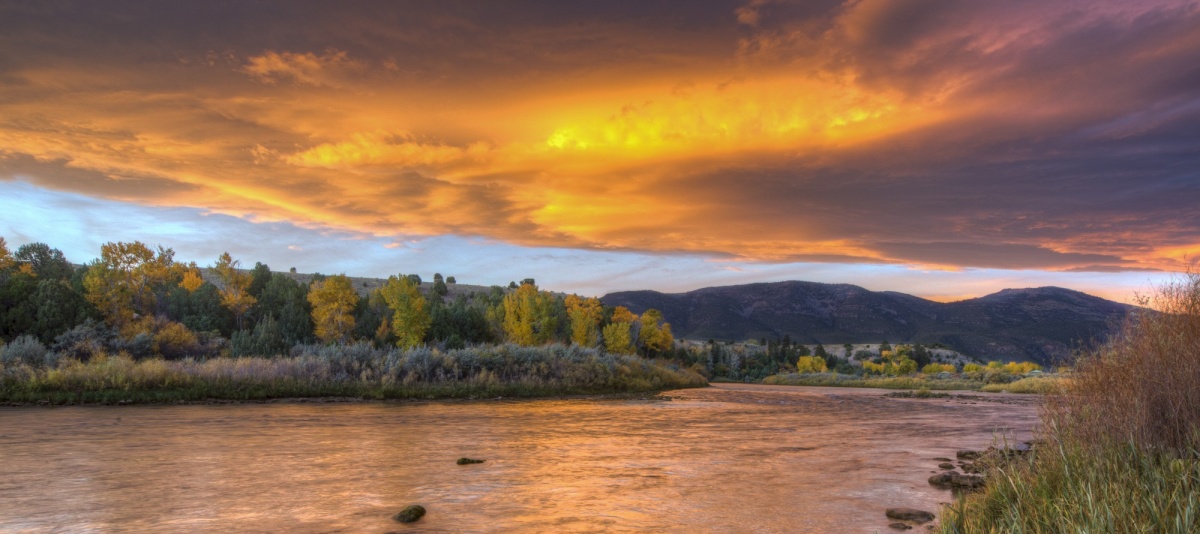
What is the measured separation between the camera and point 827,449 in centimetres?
1614

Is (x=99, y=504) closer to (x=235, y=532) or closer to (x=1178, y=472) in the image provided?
(x=235, y=532)

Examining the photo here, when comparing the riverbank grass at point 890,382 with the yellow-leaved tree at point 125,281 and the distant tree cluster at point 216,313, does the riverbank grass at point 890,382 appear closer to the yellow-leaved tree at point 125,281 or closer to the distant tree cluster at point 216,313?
the distant tree cluster at point 216,313

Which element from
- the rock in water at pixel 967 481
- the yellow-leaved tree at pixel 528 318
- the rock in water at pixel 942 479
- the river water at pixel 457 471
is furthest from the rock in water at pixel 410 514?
the yellow-leaved tree at pixel 528 318

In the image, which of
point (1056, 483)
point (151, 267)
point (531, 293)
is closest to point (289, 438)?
point (1056, 483)

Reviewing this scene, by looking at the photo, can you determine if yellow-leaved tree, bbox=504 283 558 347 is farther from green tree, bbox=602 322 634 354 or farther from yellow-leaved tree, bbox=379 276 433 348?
yellow-leaved tree, bbox=379 276 433 348

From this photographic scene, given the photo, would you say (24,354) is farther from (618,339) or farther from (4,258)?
(618,339)

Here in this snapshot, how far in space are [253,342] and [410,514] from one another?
45.9 meters

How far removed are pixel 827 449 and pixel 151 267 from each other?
54.9m

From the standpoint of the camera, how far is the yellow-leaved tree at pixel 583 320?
7138cm

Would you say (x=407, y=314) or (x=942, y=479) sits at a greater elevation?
(x=407, y=314)

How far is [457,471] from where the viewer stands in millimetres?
12609

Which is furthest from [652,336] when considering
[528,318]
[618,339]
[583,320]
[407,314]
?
[407,314]

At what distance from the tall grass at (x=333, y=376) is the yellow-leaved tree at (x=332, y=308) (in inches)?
681

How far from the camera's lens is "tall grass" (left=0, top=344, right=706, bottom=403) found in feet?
86.3
